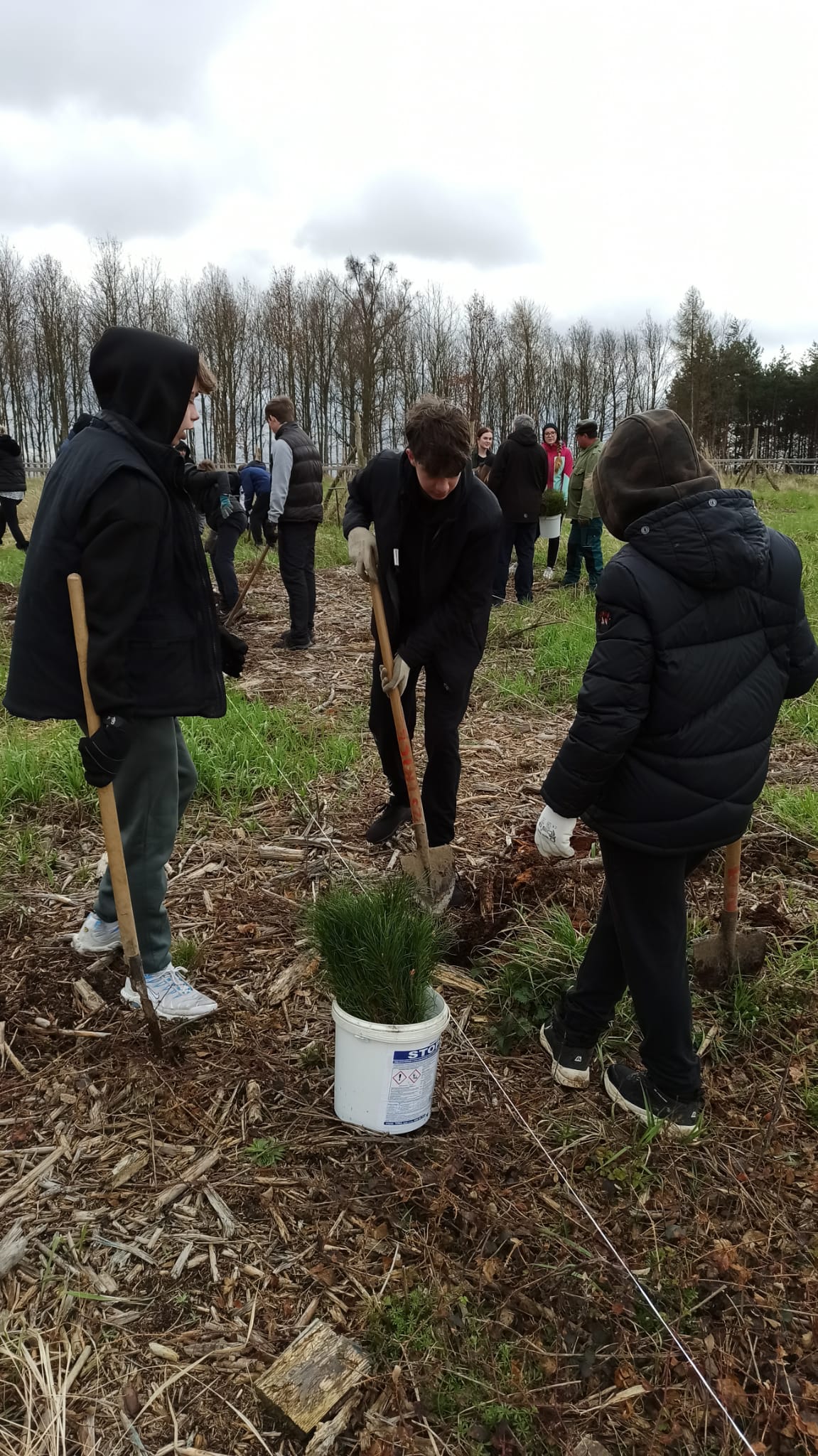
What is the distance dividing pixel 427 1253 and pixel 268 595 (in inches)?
368

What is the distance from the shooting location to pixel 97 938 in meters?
3.09

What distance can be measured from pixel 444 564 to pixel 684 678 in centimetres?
170

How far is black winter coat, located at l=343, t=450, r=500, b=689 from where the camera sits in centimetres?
346

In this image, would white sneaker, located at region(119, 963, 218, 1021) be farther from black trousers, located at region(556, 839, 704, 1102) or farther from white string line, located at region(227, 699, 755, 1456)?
black trousers, located at region(556, 839, 704, 1102)

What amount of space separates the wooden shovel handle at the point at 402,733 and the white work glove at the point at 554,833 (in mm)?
1098

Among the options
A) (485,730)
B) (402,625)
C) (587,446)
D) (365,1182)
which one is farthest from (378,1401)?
(587,446)

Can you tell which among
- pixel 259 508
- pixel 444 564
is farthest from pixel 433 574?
pixel 259 508

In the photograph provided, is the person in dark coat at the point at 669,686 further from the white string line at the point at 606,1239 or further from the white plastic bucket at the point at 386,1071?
the white plastic bucket at the point at 386,1071

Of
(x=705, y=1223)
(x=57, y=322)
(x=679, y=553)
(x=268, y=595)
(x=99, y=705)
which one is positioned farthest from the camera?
(x=57, y=322)

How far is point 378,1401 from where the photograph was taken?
1734 mm

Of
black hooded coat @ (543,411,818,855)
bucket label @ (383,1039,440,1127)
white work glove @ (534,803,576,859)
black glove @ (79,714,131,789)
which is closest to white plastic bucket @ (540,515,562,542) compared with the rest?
black hooded coat @ (543,411,818,855)

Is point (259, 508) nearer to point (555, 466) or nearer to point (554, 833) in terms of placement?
point (555, 466)

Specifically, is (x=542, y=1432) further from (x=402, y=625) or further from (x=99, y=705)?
(x=402, y=625)

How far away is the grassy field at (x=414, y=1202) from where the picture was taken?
1.74 metres
